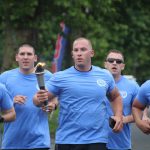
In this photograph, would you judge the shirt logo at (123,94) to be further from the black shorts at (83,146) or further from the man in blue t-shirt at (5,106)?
the man in blue t-shirt at (5,106)

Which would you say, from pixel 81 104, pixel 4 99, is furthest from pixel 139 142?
pixel 4 99

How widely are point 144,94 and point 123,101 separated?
55.8 inches

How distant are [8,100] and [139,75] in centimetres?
5727

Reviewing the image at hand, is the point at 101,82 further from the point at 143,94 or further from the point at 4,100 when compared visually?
the point at 4,100

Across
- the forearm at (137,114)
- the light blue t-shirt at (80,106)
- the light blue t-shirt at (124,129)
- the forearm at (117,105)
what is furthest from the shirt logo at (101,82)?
the light blue t-shirt at (124,129)

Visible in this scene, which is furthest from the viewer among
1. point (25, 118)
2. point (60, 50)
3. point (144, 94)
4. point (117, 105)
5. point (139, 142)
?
point (60, 50)

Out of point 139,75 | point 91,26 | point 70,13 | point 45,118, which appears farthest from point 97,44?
point 139,75

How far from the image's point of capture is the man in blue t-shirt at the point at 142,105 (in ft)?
24.0

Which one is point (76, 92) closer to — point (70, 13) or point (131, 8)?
point (70, 13)

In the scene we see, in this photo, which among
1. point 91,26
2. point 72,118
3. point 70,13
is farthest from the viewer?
point 91,26

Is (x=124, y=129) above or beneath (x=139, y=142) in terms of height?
above

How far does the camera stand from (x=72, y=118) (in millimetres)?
7656

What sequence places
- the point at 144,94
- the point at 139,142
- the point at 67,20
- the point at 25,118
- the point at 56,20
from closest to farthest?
the point at 144,94 < the point at 25,118 < the point at 139,142 < the point at 67,20 < the point at 56,20

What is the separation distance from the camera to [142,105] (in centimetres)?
750
